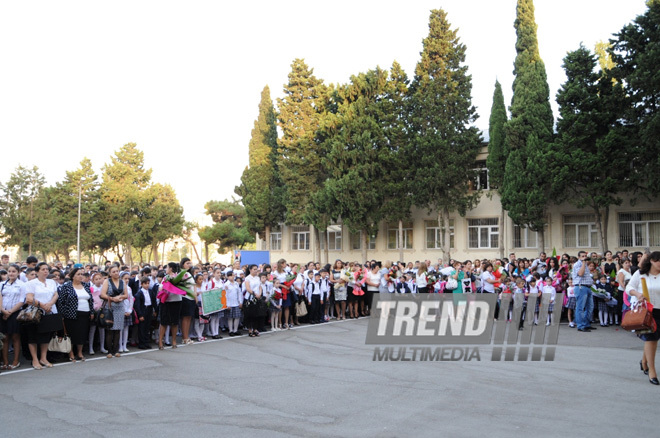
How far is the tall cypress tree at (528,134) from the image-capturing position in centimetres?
3034

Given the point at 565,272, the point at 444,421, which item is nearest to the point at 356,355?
the point at 444,421

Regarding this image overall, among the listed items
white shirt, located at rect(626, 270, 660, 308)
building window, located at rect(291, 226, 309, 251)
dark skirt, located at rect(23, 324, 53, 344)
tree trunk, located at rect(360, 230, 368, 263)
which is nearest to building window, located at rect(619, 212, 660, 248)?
tree trunk, located at rect(360, 230, 368, 263)

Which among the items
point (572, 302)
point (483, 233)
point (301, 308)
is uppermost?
point (483, 233)

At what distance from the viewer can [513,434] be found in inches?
228

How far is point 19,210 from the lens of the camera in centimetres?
5488

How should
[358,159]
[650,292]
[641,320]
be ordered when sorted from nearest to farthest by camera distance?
[641,320], [650,292], [358,159]

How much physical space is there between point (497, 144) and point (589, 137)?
222 inches

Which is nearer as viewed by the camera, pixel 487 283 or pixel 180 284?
pixel 180 284

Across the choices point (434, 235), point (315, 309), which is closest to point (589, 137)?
point (434, 235)

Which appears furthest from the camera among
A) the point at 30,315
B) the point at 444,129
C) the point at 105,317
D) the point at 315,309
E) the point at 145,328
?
the point at 444,129

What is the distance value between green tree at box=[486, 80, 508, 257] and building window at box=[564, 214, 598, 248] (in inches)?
156

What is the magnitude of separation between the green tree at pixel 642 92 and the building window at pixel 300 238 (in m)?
27.0

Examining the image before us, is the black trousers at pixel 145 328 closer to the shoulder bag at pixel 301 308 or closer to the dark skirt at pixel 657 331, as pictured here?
the shoulder bag at pixel 301 308

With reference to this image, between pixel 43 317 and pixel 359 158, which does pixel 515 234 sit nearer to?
pixel 359 158
